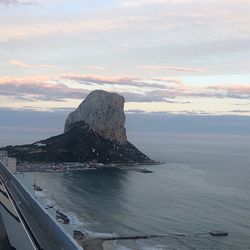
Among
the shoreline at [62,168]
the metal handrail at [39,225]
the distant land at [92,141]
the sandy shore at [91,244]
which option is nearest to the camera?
the metal handrail at [39,225]

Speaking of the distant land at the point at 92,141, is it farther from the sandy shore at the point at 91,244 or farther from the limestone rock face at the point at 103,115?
the sandy shore at the point at 91,244

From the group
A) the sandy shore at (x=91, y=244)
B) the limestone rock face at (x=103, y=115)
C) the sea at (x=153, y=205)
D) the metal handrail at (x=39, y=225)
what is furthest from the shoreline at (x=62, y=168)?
the metal handrail at (x=39, y=225)

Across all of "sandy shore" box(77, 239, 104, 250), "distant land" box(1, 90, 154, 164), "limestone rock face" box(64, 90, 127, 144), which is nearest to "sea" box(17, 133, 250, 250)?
"sandy shore" box(77, 239, 104, 250)

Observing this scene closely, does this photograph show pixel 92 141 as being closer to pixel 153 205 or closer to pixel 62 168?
pixel 62 168

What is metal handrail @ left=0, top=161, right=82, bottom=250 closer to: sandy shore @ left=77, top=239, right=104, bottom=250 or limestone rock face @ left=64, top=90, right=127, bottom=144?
sandy shore @ left=77, top=239, right=104, bottom=250

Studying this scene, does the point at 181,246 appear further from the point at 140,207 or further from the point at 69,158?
the point at 69,158

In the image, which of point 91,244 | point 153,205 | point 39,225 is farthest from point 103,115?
point 39,225
